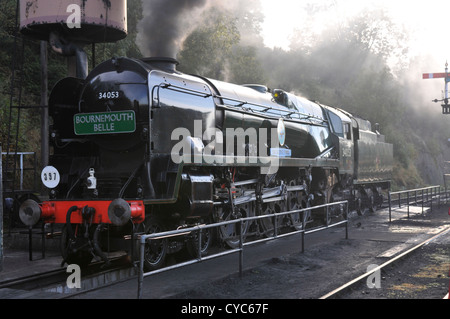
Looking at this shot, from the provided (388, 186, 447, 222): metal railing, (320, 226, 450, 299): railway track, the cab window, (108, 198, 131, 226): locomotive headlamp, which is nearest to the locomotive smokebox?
(108, 198, 131, 226): locomotive headlamp

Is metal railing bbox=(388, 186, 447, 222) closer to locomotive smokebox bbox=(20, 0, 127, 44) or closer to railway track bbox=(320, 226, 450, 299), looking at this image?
railway track bbox=(320, 226, 450, 299)

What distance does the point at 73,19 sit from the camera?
37.0 ft

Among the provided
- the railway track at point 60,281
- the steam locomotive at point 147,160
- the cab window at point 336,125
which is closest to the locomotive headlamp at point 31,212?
the steam locomotive at point 147,160

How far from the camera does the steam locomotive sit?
784cm

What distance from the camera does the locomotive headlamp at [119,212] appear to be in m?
7.11

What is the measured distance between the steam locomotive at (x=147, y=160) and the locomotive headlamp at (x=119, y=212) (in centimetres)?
1

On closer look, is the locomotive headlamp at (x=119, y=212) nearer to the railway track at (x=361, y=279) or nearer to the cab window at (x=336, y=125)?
the railway track at (x=361, y=279)

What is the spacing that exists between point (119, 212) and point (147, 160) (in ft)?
3.86

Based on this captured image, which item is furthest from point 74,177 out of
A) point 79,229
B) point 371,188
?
point 371,188

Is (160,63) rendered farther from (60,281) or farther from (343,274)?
(343,274)
